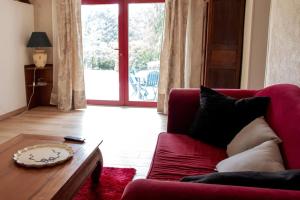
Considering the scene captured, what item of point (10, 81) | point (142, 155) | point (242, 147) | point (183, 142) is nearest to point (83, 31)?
point (10, 81)

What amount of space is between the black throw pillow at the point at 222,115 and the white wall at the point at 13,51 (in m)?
3.19

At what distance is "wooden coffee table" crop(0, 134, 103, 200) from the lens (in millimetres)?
1407

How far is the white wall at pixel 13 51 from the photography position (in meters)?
4.12

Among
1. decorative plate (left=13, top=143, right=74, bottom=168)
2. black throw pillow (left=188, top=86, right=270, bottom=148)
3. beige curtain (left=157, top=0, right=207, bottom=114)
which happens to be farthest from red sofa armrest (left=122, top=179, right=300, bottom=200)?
beige curtain (left=157, top=0, right=207, bottom=114)

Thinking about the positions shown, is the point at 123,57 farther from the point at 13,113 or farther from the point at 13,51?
the point at 13,113

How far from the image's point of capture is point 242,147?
174 cm

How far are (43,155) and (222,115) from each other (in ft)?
4.11

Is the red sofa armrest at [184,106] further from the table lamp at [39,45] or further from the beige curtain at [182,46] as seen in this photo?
the table lamp at [39,45]

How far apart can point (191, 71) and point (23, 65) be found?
2.73 metres

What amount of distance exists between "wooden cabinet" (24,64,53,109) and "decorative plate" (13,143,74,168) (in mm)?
3146

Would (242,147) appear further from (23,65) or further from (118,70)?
(23,65)

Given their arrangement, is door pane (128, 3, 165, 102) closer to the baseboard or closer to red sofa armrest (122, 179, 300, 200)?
the baseboard

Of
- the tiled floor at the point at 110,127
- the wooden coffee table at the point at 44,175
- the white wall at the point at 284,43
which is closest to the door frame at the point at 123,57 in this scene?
the tiled floor at the point at 110,127

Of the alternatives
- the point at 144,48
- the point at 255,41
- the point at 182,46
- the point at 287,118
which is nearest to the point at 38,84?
the point at 144,48
